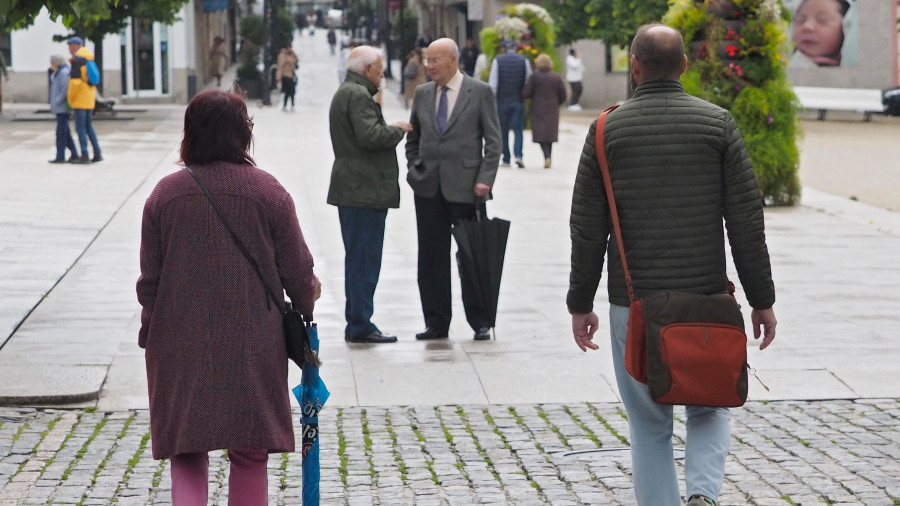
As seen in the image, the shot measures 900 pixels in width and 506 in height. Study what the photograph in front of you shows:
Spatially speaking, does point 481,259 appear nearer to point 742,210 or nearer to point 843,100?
point 742,210

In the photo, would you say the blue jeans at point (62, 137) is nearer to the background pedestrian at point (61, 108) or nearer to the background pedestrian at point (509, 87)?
the background pedestrian at point (61, 108)

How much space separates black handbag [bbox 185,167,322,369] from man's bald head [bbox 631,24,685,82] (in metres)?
1.27

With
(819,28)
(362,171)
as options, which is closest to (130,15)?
(819,28)

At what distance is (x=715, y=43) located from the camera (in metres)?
16.3

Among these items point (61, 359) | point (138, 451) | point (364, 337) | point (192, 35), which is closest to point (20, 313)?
point (61, 359)

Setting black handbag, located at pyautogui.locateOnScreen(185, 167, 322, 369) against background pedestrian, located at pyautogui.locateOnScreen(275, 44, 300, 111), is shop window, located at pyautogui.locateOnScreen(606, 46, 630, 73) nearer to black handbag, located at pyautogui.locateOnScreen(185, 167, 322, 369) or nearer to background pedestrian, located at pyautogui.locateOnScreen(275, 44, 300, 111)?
background pedestrian, located at pyautogui.locateOnScreen(275, 44, 300, 111)

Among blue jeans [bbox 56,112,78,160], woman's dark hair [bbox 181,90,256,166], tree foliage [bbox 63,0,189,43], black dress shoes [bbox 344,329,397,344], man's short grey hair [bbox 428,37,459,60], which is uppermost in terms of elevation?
tree foliage [bbox 63,0,189,43]

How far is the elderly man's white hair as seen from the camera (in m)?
8.28

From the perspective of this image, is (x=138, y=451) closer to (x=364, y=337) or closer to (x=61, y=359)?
(x=61, y=359)

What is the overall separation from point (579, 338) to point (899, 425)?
9.05 ft

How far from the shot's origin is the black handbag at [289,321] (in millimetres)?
4121

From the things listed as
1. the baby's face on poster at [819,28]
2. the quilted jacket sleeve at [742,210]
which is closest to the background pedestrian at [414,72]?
the baby's face on poster at [819,28]

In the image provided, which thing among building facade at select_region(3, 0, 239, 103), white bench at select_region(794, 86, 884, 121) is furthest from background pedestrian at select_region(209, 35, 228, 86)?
white bench at select_region(794, 86, 884, 121)

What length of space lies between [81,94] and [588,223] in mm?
17404
